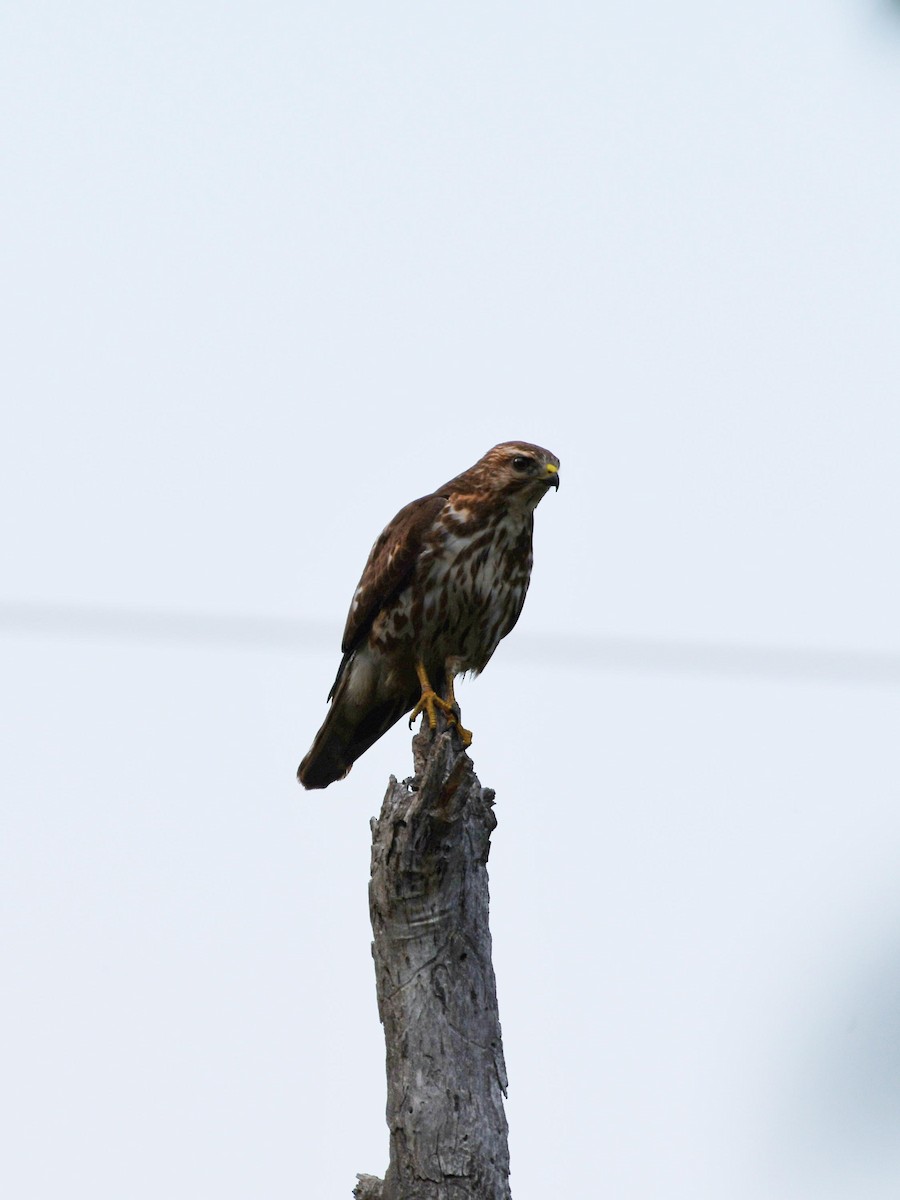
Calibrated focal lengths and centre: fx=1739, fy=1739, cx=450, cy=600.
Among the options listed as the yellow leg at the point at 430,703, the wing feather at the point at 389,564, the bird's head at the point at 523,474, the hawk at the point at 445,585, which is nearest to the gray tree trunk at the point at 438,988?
Answer: the yellow leg at the point at 430,703

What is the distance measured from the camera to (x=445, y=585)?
279 inches

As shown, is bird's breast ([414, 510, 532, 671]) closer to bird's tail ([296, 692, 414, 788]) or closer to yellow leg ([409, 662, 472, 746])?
yellow leg ([409, 662, 472, 746])

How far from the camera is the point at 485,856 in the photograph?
556 cm

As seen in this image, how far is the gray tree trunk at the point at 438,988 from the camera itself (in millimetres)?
5117

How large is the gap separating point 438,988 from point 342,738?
236 centimetres

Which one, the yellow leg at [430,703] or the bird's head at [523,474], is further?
the bird's head at [523,474]

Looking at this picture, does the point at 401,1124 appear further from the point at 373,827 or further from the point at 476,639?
the point at 476,639

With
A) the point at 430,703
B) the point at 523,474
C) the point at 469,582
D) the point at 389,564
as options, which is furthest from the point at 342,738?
the point at 523,474

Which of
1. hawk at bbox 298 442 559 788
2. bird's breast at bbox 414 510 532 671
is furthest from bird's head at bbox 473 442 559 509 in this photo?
bird's breast at bbox 414 510 532 671

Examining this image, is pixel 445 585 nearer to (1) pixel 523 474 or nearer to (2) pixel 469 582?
(2) pixel 469 582

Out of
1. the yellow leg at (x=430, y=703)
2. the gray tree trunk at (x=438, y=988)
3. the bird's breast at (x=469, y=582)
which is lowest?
the gray tree trunk at (x=438, y=988)

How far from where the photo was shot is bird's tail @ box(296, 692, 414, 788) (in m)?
7.51

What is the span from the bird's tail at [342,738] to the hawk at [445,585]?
6cm

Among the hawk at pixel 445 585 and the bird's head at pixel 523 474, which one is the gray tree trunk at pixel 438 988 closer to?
the hawk at pixel 445 585
